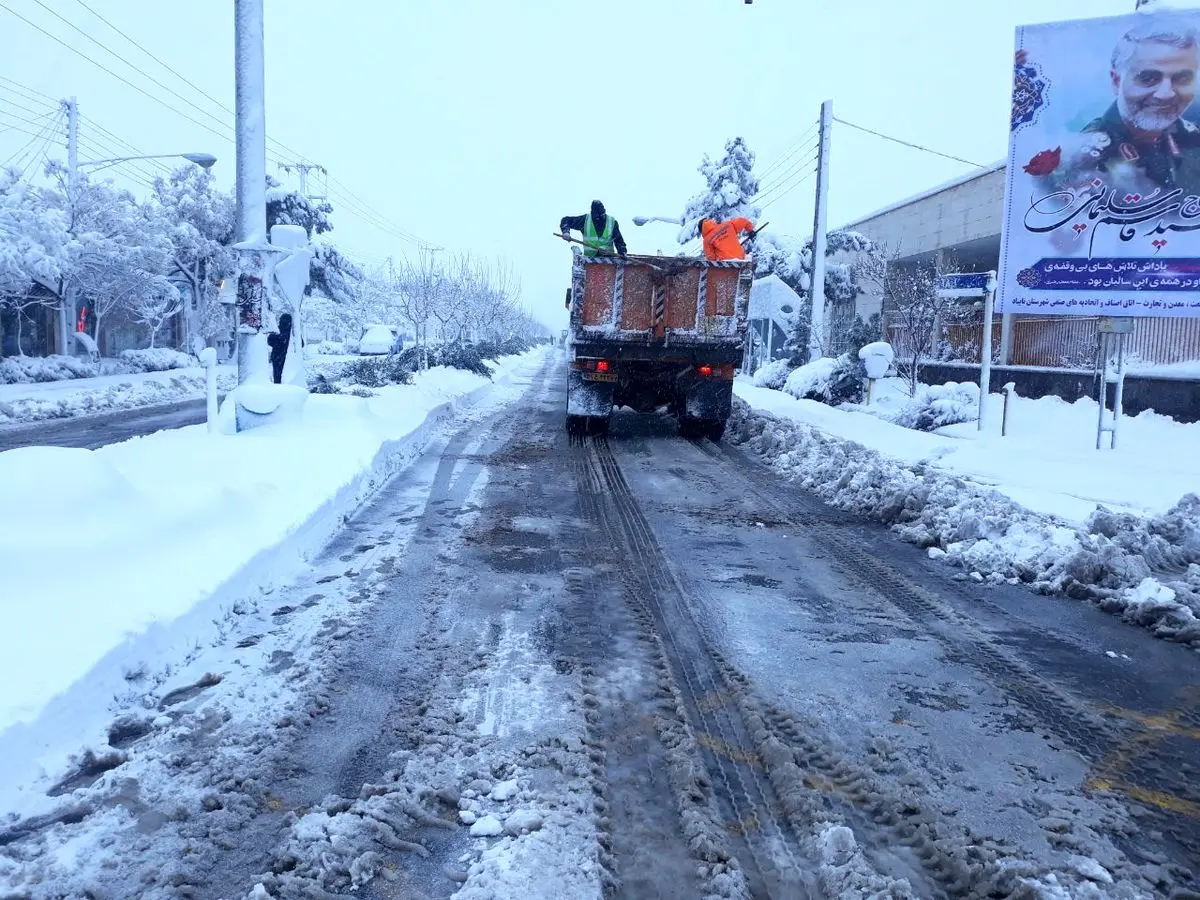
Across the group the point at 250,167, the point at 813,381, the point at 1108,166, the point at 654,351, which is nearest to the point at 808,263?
the point at 813,381

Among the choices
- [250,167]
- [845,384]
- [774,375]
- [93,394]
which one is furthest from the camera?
[774,375]

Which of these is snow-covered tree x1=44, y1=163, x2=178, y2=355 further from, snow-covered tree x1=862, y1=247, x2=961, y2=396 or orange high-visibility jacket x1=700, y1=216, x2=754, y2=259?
snow-covered tree x1=862, y1=247, x2=961, y2=396

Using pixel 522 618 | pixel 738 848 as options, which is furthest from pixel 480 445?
pixel 738 848

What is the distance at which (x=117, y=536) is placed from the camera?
520cm

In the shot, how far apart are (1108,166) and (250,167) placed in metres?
12.4

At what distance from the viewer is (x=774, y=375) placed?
27.4 metres

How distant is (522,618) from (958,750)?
2483 millimetres

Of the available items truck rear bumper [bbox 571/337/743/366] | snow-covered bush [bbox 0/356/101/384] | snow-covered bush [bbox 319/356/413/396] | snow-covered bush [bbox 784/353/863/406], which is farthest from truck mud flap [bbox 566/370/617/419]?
snow-covered bush [bbox 0/356/101/384]

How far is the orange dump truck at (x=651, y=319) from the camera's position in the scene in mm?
13742

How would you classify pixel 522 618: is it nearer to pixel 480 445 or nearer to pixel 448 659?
pixel 448 659

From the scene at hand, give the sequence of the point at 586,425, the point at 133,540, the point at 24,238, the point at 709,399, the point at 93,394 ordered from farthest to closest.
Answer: the point at 24,238 → the point at 93,394 → the point at 586,425 → the point at 709,399 → the point at 133,540

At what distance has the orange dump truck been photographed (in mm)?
13742

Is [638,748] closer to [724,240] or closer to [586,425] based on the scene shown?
[586,425]

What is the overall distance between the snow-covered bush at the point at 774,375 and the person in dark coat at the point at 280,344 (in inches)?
677
